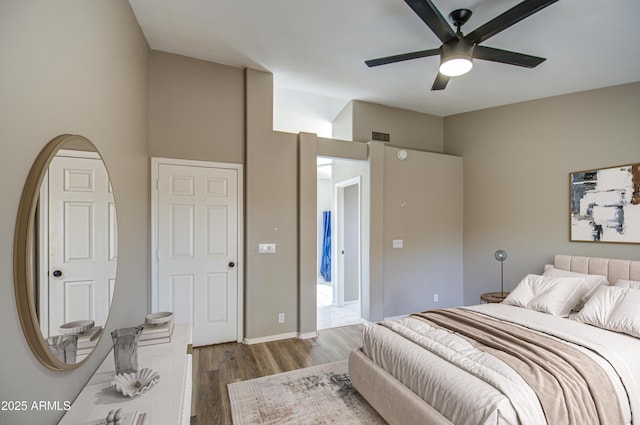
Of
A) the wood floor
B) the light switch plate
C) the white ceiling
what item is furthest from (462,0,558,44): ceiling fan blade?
the wood floor

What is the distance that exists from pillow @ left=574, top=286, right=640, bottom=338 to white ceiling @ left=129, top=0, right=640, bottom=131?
2223mm

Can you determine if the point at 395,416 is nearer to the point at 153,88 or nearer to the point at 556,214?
the point at 556,214

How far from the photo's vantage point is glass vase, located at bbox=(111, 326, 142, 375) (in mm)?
1475

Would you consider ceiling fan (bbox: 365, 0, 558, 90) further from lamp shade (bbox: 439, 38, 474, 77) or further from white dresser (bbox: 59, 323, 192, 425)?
white dresser (bbox: 59, 323, 192, 425)

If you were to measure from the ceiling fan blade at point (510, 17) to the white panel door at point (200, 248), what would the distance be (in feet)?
8.84

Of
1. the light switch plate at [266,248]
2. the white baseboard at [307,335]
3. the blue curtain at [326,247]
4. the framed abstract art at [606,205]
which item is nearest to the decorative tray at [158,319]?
the light switch plate at [266,248]

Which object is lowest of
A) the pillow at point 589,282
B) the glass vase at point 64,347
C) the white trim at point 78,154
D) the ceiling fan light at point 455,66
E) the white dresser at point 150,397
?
the white dresser at point 150,397

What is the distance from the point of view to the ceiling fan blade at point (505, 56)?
88.4 inches

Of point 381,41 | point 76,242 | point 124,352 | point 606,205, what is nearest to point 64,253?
point 76,242

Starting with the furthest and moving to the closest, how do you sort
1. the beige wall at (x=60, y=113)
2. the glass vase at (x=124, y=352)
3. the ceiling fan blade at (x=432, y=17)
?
1. the ceiling fan blade at (x=432, y=17)
2. the glass vase at (x=124, y=352)
3. the beige wall at (x=60, y=113)

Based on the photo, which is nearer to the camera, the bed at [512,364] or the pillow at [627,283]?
the bed at [512,364]

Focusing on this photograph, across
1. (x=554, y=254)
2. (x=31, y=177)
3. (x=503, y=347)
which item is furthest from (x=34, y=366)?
(x=554, y=254)

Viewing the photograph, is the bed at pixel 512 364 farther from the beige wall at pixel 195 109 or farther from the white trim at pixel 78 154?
the beige wall at pixel 195 109

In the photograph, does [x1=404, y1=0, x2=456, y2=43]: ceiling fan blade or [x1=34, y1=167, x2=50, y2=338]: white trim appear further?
[x1=404, y1=0, x2=456, y2=43]: ceiling fan blade
